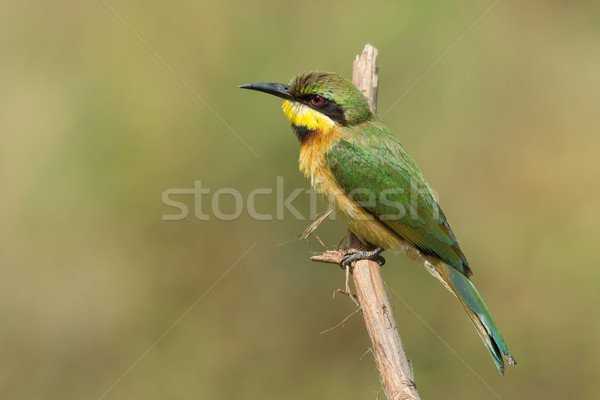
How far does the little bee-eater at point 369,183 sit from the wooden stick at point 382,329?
18 centimetres

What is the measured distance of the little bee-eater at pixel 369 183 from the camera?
3.51m

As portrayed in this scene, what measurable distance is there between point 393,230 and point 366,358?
125cm

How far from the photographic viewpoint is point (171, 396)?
4.32 metres

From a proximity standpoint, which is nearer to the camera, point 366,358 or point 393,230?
point 393,230

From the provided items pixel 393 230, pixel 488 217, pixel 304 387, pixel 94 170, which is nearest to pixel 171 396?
pixel 304 387

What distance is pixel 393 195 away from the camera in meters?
3.54

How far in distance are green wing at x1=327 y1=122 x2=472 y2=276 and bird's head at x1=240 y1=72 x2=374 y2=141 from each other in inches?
7.8

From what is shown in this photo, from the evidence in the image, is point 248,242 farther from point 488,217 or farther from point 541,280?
point 541,280

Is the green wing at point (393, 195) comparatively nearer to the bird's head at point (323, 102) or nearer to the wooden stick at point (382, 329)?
the bird's head at point (323, 102)

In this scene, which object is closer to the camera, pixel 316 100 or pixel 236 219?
pixel 316 100

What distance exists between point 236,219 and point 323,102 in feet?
4.37
